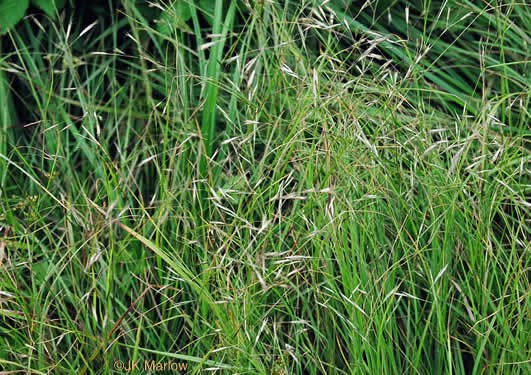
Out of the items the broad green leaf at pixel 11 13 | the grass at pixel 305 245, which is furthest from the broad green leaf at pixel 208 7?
the broad green leaf at pixel 11 13

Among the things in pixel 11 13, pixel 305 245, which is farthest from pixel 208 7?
pixel 305 245

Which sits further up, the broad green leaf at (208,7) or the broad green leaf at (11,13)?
the broad green leaf at (208,7)

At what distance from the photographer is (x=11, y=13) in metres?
1.82

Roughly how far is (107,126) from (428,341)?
1.16 meters

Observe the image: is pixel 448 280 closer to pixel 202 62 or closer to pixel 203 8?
pixel 202 62

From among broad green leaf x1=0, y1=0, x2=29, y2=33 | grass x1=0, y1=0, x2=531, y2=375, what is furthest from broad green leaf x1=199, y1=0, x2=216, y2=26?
broad green leaf x1=0, y1=0, x2=29, y2=33

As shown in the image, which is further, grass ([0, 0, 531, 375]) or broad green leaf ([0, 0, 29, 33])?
broad green leaf ([0, 0, 29, 33])

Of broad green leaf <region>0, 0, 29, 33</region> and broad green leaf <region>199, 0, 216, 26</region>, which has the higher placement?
broad green leaf <region>199, 0, 216, 26</region>

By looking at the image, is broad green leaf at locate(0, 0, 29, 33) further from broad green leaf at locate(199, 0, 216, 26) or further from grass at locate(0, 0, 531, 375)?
broad green leaf at locate(199, 0, 216, 26)

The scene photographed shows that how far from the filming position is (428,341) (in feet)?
4.72

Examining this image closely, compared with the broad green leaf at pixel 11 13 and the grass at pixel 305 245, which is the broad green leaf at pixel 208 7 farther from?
the broad green leaf at pixel 11 13

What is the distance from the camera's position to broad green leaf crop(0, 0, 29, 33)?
181 centimetres

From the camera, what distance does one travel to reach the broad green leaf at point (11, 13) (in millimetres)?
1808

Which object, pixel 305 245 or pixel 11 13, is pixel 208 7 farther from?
pixel 305 245
